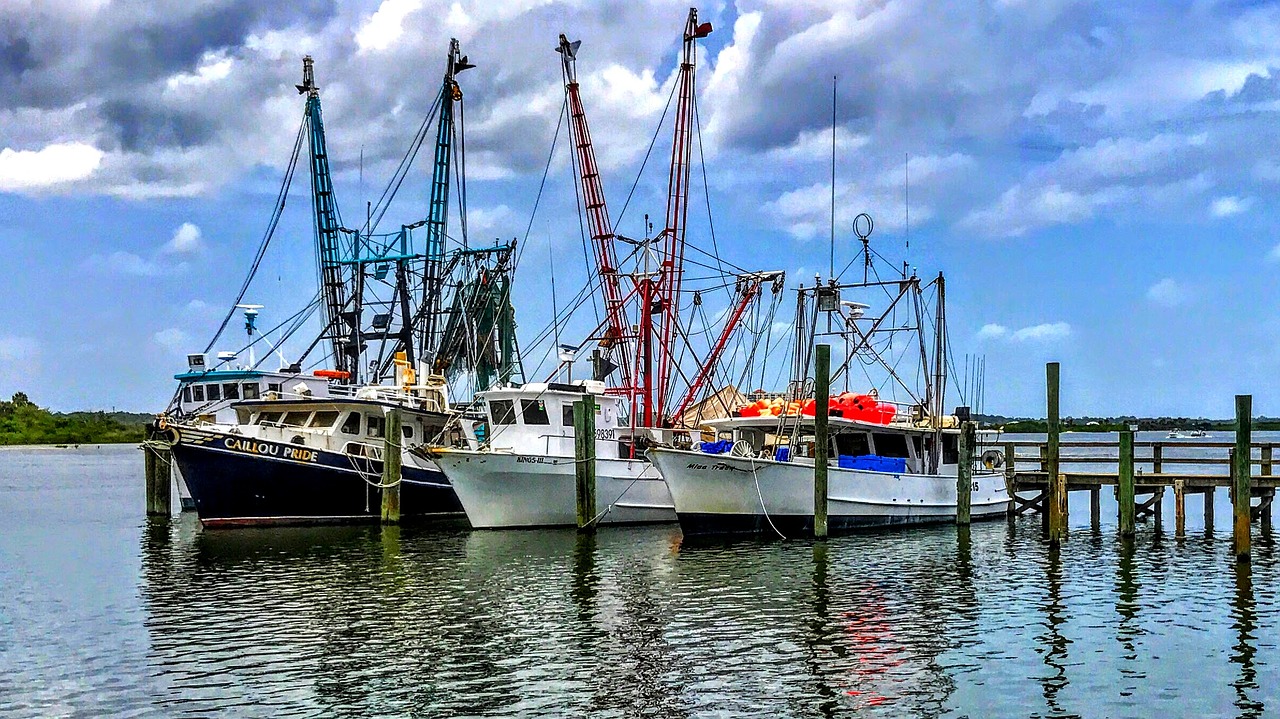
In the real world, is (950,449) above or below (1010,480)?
above

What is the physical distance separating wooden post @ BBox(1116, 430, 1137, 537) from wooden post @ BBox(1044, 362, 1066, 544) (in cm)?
148

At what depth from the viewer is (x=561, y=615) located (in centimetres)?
2225

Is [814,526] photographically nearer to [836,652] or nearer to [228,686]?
[836,652]

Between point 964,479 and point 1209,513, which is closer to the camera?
point 964,479

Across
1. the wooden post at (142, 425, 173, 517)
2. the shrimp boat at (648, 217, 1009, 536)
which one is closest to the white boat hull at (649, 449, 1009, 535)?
the shrimp boat at (648, 217, 1009, 536)

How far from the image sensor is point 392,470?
3759 cm

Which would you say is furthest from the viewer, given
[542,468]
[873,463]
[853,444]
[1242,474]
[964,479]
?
[853,444]

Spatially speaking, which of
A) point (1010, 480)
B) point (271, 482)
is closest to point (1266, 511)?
point (1010, 480)

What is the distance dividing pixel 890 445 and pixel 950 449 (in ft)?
10.4

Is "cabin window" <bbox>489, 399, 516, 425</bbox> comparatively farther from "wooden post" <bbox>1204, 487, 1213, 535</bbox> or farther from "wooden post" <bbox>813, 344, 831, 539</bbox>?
"wooden post" <bbox>1204, 487, 1213, 535</bbox>

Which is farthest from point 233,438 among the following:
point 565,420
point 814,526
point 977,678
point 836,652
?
point 977,678

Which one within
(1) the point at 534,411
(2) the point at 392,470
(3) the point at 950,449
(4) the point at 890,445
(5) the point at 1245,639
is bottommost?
(5) the point at 1245,639

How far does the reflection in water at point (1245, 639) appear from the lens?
16.3m

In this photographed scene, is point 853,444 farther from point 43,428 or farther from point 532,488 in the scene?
point 43,428
